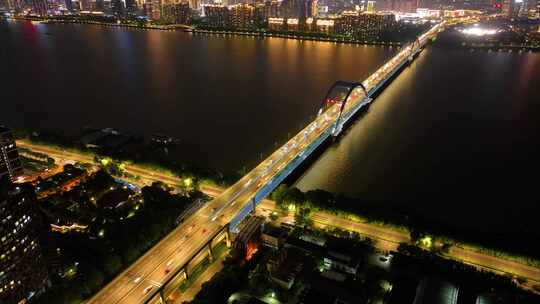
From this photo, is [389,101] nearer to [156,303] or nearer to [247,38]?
[156,303]

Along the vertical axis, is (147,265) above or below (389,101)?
below

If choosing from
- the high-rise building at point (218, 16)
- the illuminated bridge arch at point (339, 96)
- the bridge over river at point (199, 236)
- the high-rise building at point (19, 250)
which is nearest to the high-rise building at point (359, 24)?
the high-rise building at point (218, 16)

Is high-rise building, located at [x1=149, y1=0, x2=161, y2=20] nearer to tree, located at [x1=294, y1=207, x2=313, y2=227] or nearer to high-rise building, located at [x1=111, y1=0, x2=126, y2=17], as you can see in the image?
high-rise building, located at [x1=111, y1=0, x2=126, y2=17]

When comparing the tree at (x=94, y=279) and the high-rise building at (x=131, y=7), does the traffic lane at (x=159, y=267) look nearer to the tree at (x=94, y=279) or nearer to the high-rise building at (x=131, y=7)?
the tree at (x=94, y=279)

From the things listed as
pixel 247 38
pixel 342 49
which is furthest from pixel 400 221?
pixel 247 38

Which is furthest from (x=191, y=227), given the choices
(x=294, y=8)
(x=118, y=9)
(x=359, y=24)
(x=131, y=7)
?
(x=131, y=7)

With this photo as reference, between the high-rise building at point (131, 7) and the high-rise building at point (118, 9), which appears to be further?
the high-rise building at point (131, 7)

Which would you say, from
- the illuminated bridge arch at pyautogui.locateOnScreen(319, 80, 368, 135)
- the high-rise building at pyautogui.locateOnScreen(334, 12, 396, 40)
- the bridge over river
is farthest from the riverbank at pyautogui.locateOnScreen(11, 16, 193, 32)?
the bridge over river
